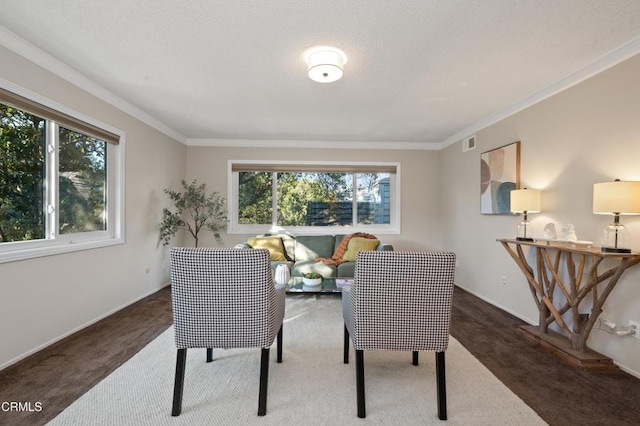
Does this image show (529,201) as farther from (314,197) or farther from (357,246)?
(314,197)

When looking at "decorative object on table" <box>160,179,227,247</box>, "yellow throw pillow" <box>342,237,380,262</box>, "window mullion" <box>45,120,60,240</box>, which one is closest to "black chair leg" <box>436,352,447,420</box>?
"yellow throw pillow" <box>342,237,380,262</box>

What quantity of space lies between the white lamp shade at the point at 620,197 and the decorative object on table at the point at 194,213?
437 centimetres

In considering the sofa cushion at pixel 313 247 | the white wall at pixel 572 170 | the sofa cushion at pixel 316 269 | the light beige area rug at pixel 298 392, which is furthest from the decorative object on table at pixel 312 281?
the white wall at pixel 572 170

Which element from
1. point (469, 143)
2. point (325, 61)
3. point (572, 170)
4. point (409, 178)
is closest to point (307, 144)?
point (409, 178)

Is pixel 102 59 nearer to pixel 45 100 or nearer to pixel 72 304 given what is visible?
pixel 45 100

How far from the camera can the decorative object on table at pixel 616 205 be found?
1.85m

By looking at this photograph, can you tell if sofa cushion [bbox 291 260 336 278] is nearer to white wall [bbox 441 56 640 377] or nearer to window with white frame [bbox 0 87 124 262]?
white wall [bbox 441 56 640 377]

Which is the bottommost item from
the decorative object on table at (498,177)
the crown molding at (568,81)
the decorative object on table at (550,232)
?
the decorative object on table at (550,232)

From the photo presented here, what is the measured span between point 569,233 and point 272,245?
11.4 ft

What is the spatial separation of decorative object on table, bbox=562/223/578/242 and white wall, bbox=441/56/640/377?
4.1 inches

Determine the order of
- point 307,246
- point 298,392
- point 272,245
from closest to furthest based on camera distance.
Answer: point 298,392
point 272,245
point 307,246

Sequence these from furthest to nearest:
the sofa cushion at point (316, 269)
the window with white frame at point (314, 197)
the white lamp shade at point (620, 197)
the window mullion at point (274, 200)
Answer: the window mullion at point (274, 200) < the window with white frame at point (314, 197) < the sofa cushion at point (316, 269) < the white lamp shade at point (620, 197)

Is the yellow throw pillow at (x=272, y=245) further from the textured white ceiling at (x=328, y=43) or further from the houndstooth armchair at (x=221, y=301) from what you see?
the houndstooth armchair at (x=221, y=301)

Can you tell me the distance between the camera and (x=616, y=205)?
74.1 inches
